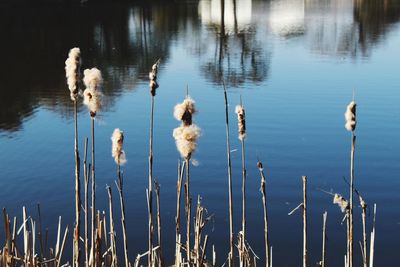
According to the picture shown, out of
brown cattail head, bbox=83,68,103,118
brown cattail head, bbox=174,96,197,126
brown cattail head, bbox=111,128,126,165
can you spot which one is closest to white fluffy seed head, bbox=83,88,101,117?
brown cattail head, bbox=83,68,103,118

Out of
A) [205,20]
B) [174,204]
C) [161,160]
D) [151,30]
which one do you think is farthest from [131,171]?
[205,20]

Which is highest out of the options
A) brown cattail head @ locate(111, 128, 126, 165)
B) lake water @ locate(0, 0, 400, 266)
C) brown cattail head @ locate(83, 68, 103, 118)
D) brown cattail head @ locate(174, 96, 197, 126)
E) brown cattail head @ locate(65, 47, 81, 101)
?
brown cattail head @ locate(65, 47, 81, 101)

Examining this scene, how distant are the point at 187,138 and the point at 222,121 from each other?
1098cm

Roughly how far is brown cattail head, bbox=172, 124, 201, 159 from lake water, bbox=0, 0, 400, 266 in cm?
90

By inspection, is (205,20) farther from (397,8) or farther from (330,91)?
(330,91)

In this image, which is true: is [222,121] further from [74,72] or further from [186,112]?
[74,72]

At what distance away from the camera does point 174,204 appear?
31.0ft

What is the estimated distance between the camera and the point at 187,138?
2.62 m

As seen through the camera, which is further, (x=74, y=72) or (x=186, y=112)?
(x=186, y=112)

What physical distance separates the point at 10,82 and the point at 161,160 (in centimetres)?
965

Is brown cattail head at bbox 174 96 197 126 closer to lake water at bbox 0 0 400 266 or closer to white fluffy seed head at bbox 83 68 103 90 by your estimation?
white fluffy seed head at bbox 83 68 103 90

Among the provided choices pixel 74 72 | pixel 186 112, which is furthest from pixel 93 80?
pixel 186 112

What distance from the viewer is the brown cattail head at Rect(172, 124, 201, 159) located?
2.62 m

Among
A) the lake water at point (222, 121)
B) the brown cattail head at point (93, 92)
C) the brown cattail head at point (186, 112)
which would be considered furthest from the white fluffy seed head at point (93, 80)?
the lake water at point (222, 121)
